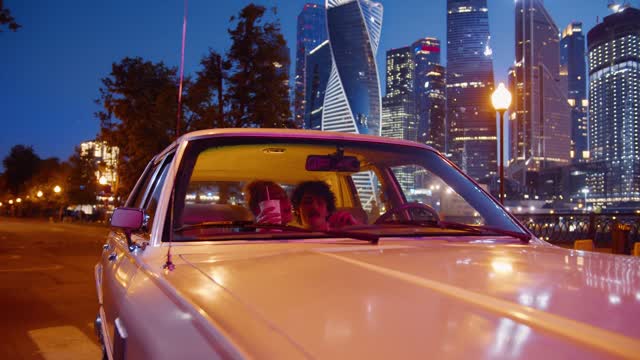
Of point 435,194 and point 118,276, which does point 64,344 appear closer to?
point 118,276

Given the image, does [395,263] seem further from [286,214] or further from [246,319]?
[286,214]

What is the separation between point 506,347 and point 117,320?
1.86 meters

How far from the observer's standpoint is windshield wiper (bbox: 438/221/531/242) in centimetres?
284

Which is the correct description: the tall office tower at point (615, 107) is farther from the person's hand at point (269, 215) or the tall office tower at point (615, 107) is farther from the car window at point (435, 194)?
the person's hand at point (269, 215)

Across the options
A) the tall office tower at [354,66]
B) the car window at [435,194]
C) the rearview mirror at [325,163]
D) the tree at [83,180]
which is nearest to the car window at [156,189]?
the rearview mirror at [325,163]

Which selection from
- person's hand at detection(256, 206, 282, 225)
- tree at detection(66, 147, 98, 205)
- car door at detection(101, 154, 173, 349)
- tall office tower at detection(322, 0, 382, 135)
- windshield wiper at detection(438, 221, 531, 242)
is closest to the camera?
car door at detection(101, 154, 173, 349)

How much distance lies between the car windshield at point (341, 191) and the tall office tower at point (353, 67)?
87.8 meters

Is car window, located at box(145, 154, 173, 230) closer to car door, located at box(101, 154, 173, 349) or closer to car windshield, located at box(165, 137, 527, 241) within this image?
car door, located at box(101, 154, 173, 349)

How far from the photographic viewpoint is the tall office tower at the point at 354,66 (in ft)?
317

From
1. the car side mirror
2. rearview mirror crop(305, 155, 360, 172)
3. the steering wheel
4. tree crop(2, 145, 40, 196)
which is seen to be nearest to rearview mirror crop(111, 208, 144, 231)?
the car side mirror

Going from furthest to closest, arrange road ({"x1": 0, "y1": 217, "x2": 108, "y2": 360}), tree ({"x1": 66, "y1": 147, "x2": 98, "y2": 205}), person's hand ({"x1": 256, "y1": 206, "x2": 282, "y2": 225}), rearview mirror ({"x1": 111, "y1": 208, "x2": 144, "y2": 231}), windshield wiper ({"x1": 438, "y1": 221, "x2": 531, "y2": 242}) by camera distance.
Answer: tree ({"x1": 66, "y1": 147, "x2": 98, "y2": 205}) → road ({"x1": 0, "y1": 217, "x2": 108, "y2": 360}) → person's hand ({"x1": 256, "y1": 206, "x2": 282, "y2": 225}) → windshield wiper ({"x1": 438, "y1": 221, "x2": 531, "y2": 242}) → rearview mirror ({"x1": 111, "y1": 208, "x2": 144, "y2": 231})

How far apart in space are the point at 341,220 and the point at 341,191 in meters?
1.23

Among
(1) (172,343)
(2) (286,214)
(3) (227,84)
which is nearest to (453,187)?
(2) (286,214)

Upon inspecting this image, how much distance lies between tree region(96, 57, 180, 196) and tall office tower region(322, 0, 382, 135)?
2462 inches
